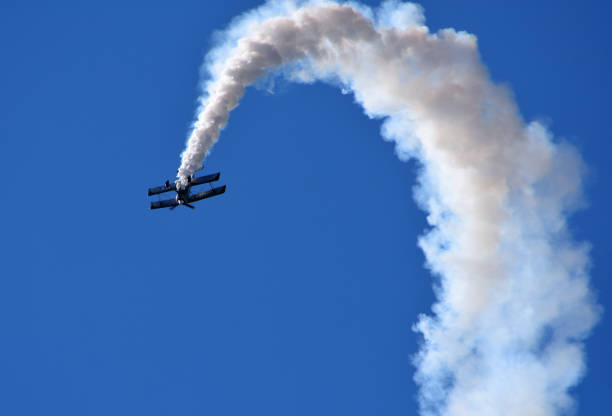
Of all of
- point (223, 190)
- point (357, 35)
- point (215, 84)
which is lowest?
point (223, 190)

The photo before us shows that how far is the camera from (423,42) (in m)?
84.4

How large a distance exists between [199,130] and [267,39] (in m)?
6.70

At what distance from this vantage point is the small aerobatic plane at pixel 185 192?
254 ft

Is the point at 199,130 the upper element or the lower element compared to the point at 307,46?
lower

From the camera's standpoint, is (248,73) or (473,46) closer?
(248,73)

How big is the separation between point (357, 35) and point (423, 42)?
468 centimetres

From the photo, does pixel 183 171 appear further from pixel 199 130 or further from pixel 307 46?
pixel 307 46

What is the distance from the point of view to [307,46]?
80562 mm

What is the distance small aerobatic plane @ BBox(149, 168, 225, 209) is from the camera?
77.5 meters

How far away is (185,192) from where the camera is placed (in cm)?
7856

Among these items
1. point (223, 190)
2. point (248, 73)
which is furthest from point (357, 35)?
point (223, 190)

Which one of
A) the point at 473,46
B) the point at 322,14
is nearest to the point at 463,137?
the point at 473,46

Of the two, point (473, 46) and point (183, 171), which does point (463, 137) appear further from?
point (183, 171)

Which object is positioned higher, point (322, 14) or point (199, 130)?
point (322, 14)
